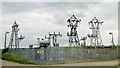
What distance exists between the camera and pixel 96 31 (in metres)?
60.7

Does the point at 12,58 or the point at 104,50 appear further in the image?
the point at 104,50

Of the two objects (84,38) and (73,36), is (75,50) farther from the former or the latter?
(84,38)

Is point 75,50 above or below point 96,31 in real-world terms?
below

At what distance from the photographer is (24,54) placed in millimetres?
32062

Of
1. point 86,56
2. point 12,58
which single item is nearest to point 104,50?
point 86,56

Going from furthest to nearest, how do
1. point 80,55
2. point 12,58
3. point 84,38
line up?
point 84,38, point 80,55, point 12,58

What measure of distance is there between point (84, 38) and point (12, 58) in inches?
1528

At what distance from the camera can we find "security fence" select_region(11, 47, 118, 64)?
99.9ft

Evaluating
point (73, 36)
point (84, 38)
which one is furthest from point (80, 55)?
point (84, 38)

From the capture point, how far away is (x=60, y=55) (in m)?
31.9

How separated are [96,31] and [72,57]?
29.1 metres

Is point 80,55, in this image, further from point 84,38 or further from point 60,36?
point 84,38

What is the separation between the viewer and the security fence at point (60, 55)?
3043 cm

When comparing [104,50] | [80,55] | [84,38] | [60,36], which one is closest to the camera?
[80,55]
